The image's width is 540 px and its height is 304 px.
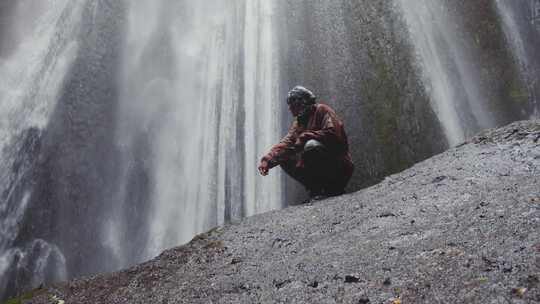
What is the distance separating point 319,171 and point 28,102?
9733mm

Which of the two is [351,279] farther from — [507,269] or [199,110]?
[199,110]

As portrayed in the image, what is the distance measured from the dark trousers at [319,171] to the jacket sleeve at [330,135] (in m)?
0.12

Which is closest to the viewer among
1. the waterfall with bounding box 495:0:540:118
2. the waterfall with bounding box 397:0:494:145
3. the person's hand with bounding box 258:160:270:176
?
the person's hand with bounding box 258:160:270:176

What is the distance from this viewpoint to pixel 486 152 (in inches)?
196

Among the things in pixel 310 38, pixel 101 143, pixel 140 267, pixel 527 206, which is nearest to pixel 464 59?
pixel 310 38

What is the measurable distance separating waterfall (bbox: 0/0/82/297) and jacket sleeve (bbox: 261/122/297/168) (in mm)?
6633

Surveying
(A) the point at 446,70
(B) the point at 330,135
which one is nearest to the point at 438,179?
(B) the point at 330,135

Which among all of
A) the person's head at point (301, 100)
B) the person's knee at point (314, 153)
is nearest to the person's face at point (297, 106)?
the person's head at point (301, 100)

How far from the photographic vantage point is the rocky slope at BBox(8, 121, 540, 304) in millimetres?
2588

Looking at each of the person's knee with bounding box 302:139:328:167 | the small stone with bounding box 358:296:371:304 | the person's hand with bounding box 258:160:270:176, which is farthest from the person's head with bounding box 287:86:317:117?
the small stone with bounding box 358:296:371:304

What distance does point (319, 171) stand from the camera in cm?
563

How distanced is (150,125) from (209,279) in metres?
9.19

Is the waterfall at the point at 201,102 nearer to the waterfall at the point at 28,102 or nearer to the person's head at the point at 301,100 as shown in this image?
the waterfall at the point at 28,102

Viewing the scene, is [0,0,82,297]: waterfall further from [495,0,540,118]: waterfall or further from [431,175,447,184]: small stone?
[495,0,540,118]: waterfall
